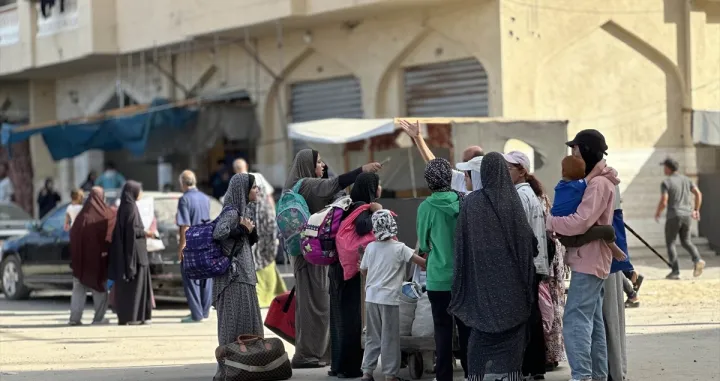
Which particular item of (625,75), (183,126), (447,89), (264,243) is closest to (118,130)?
(183,126)

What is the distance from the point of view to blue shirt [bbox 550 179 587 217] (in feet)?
28.8

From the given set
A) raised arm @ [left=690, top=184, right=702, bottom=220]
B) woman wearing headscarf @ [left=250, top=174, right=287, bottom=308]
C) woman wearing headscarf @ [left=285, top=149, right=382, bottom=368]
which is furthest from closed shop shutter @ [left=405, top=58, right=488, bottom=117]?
woman wearing headscarf @ [left=285, top=149, right=382, bottom=368]

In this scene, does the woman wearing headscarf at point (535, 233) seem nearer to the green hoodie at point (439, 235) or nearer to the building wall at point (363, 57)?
the green hoodie at point (439, 235)

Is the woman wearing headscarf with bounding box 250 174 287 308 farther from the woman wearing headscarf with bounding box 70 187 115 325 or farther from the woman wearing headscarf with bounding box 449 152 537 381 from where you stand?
the woman wearing headscarf with bounding box 449 152 537 381

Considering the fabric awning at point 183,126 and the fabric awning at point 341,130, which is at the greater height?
the fabric awning at point 183,126

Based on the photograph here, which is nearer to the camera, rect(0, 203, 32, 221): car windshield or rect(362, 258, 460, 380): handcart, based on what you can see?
rect(362, 258, 460, 380): handcart

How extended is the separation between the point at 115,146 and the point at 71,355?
14395 mm

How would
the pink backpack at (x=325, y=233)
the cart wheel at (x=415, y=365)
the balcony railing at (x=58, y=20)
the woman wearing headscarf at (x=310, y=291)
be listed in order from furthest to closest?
1. the balcony railing at (x=58, y=20)
2. the woman wearing headscarf at (x=310, y=291)
3. the pink backpack at (x=325, y=233)
4. the cart wheel at (x=415, y=365)

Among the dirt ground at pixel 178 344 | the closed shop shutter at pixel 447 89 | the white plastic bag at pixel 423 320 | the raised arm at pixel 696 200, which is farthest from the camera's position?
the closed shop shutter at pixel 447 89

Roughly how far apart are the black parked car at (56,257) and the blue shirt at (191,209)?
53.2 inches

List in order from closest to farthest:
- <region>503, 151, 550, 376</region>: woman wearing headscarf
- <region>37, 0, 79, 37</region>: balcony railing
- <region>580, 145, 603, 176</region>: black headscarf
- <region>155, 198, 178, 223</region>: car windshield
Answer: <region>580, 145, 603, 176</region>: black headscarf < <region>503, 151, 550, 376</region>: woman wearing headscarf < <region>155, 198, 178, 223</region>: car windshield < <region>37, 0, 79, 37</region>: balcony railing

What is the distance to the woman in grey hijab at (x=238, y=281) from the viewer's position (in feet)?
33.2

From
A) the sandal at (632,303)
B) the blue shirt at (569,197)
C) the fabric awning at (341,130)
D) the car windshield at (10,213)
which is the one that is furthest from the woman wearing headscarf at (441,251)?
the car windshield at (10,213)

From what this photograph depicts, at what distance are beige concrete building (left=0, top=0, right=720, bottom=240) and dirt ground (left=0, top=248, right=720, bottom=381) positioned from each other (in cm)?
391
